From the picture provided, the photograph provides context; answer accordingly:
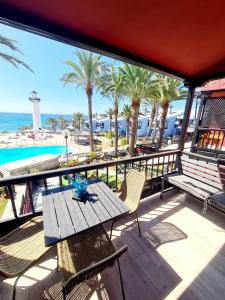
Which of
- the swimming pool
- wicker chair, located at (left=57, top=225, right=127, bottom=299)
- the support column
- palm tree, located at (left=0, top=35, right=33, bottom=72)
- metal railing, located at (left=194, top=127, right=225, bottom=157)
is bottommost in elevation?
the swimming pool

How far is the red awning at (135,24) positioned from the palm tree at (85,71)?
9.32 metres

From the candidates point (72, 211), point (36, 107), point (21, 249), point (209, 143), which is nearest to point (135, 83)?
point (209, 143)

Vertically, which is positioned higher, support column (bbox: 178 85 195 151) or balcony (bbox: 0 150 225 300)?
support column (bbox: 178 85 195 151)

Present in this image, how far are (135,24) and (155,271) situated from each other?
8.98 feet

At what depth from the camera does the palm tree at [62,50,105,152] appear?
404 inches

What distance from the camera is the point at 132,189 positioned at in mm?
2406

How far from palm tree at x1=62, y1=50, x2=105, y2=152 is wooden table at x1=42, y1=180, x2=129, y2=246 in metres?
10.3

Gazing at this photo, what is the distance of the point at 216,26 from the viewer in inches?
70.0

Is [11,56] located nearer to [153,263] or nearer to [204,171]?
[204,171]

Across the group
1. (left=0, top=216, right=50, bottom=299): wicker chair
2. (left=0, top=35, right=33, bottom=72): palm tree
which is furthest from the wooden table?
(left=0, top=35, right=33, bottom=72): palm tree

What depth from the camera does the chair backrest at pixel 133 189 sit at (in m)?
2.23

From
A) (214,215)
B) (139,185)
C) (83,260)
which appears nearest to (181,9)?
Answer: (139,185)

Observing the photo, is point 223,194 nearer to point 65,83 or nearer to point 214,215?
point 214,215

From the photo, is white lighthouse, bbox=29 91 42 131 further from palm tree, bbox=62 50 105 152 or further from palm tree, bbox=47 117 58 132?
palm tree, bbox=47 117 58 132
